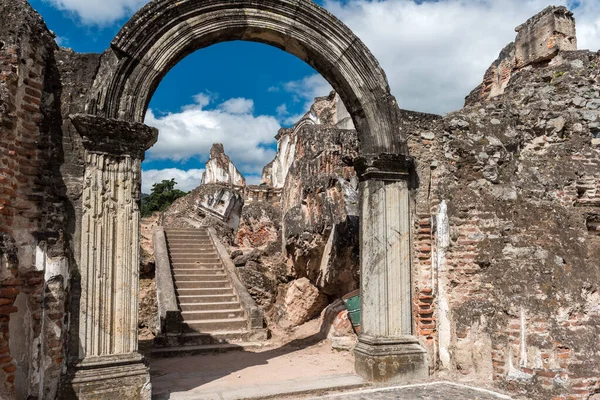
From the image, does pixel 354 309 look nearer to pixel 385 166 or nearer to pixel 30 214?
pixel 385 166

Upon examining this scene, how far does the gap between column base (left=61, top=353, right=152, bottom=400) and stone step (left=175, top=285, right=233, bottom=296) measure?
18.4 ft

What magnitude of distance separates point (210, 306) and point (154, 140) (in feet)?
18.4

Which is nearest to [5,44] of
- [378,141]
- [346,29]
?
[346,29]

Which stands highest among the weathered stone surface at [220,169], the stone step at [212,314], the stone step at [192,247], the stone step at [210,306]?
the weathered stone surface at [220,169]

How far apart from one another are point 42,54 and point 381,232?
15.0 ft

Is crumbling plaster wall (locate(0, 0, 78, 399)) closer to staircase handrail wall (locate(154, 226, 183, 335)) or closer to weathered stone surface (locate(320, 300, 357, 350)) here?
staircase handrail wall (locate(154, 226, 183, 335))

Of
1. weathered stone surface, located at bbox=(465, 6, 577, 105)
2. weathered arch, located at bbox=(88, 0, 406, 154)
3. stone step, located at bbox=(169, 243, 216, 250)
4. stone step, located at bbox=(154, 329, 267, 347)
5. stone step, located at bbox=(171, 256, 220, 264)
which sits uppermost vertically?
weathered stone surface, located at bbox=(465, 6, 577, 105)

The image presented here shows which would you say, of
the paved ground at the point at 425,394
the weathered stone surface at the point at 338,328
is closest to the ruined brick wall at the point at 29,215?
the paved ground at the point at 425,394

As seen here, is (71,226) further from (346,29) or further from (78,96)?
(346,29)

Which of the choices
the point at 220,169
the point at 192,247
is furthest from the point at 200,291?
the point at 220,169

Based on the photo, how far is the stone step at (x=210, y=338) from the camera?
9.00m

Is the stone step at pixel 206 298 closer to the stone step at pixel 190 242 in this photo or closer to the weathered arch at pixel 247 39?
the stone step at pixel 190 242

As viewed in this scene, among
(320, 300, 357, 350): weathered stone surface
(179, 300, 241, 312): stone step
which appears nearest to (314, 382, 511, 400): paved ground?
(320, 300, 357, 350): weathered stone surface

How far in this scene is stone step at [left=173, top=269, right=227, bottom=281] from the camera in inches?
455
